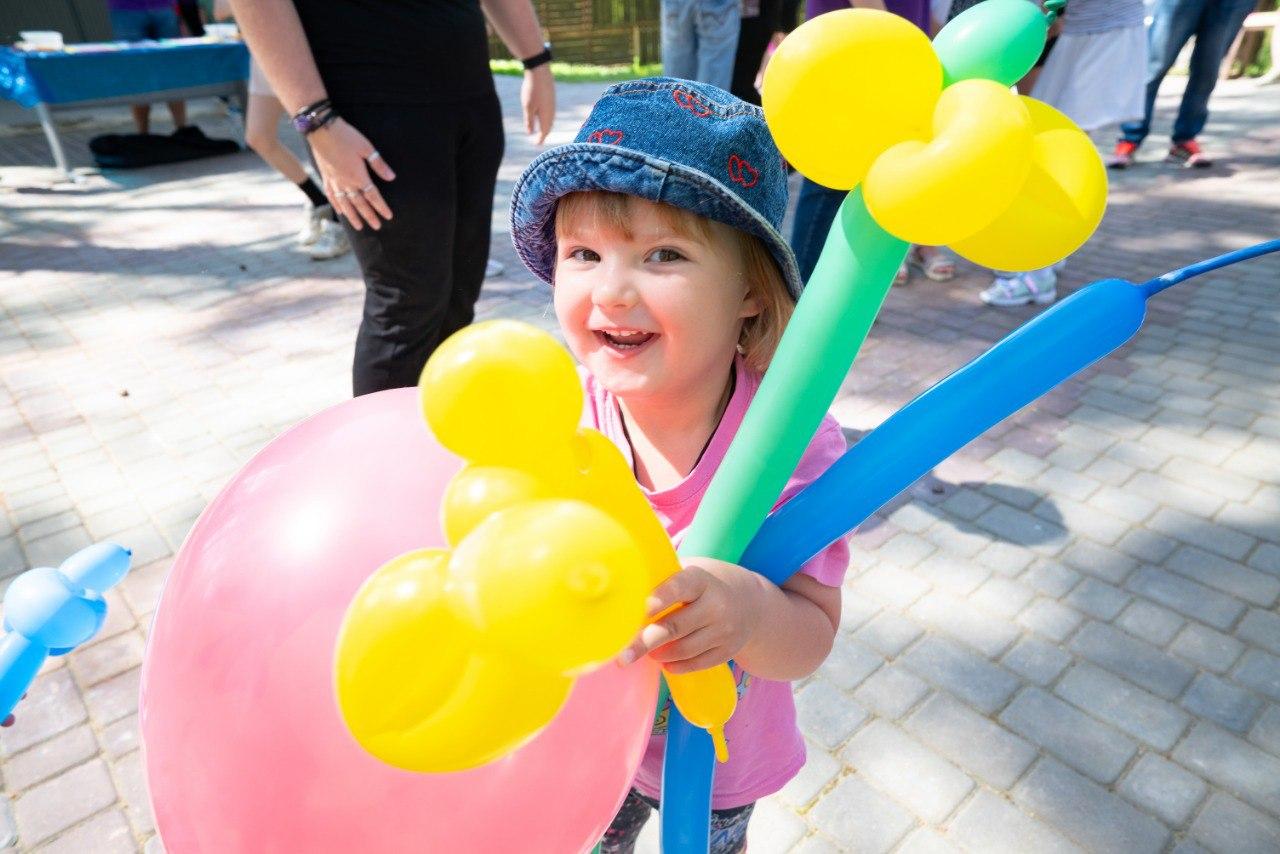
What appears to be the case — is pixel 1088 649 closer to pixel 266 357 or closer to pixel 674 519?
pixel 674 519

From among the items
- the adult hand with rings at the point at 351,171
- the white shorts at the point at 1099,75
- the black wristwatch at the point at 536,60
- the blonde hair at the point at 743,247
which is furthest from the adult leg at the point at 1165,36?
the blonde hair at the point at 743,247

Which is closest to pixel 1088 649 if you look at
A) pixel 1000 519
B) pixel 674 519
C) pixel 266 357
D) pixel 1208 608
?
pixel 1208 608

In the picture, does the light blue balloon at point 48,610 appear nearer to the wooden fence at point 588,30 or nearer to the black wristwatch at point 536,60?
the black wristwatch at point 536,60

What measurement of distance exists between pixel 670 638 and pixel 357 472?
0.34 meters

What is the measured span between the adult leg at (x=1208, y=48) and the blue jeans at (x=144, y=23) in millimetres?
9533

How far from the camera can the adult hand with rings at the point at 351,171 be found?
1916 millimetres

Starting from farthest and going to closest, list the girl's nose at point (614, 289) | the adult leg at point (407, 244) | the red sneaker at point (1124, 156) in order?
the red sneaker at point (1124, 156)
the adult leg at point (407, 244)
the girl's nose at point (614, 289)

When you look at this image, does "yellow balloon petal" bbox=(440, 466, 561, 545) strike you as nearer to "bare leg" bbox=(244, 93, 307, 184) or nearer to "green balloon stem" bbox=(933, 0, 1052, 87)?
"green balloon stem" bbox=(933, 0, 1052, 87)

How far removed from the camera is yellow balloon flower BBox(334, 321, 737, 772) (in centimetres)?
48

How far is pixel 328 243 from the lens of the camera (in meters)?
5.47

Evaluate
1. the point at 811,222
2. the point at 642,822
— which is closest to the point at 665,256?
the point at 642,822

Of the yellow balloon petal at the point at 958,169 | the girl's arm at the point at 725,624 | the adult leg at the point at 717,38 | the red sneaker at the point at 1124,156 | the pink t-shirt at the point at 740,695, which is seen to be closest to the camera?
the yellow balloon petal at the point at 958,169

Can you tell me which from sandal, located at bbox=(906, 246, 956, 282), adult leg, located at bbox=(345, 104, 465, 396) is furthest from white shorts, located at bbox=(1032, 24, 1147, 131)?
adult leg, located at bbox=(345, 104, 465, 396)

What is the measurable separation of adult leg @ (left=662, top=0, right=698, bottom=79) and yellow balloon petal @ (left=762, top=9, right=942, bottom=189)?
3550 millimetres
